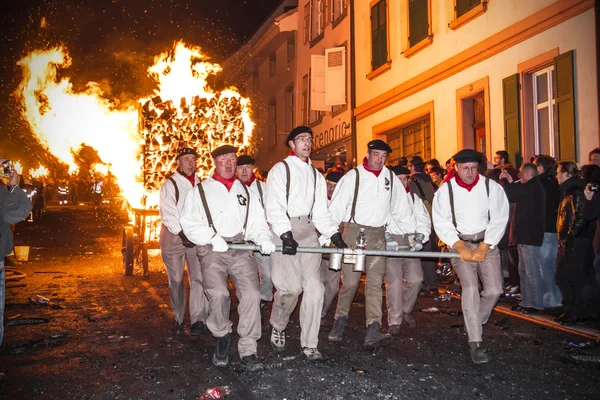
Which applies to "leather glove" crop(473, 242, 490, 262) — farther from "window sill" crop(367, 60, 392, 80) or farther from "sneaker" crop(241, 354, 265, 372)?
"window sill" crop(367, 60, 392, 80)

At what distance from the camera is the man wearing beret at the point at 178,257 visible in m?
7.85

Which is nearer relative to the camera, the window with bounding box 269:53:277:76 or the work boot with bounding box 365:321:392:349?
the work boot with bounding box 365:321:392:349

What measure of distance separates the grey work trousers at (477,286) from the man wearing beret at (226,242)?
6.66 feet

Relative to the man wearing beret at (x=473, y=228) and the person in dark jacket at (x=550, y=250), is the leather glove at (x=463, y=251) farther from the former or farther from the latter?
the person in dark jacket at (x=550, y=250)

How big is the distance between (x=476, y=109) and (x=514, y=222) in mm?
6015

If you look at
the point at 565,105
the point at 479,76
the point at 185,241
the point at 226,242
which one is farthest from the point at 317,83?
the point at 226,242

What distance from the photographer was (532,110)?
1236cm

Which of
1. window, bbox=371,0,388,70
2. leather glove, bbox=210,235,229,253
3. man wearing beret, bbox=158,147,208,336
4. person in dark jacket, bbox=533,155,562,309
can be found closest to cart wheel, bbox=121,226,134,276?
man wearing beret, bbox=158,147,208,336

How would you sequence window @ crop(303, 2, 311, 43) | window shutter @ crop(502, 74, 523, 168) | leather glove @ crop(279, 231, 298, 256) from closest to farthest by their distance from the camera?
leather glove @ crop(279, 231, 298, 256), window shutter @ crop(502, 74, 523, 168), window @ crop(303, 2, 311, 43)

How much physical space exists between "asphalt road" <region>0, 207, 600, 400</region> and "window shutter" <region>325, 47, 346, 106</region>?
12.3 metres

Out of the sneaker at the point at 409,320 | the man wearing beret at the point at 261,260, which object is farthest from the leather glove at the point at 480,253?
the man wearing beret at the point at 261,260

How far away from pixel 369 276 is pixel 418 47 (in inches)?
414

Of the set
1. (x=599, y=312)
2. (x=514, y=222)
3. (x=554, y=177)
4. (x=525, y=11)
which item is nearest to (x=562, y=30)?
(x=525, y=11)

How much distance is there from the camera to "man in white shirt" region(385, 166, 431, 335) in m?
7.55
